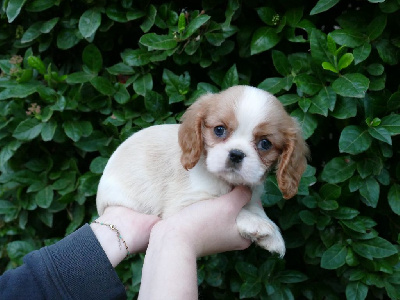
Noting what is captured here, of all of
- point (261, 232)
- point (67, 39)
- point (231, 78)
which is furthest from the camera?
point (67, 39)

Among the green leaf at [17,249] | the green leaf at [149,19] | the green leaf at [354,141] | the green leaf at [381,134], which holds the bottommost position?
the green leaf at [17,249]

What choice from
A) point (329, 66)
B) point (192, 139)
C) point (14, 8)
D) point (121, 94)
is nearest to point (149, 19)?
point (121, 94)

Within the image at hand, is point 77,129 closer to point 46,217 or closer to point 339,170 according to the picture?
point 46,217

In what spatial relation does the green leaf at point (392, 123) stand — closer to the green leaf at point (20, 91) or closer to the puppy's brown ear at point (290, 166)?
the puppy's brown ear at point (290, 166)

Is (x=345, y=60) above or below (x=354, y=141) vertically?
above

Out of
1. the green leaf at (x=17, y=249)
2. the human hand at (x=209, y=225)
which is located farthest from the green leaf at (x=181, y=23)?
the green leaf at (x=17, y=249)

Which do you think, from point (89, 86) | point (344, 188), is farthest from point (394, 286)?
point (89, 86)
